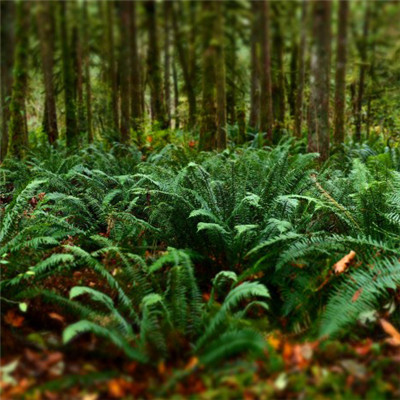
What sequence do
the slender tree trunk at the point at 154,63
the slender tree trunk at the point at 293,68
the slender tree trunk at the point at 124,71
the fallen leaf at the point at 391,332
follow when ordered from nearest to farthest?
the fallen leaf at the point at 391,332 → the slender tree trunk at the point at 124,71 → the slender tree trunk at the point at 154,63 → the slender tree trunk at the point at 293,68

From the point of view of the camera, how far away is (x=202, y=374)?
2465 millimetres

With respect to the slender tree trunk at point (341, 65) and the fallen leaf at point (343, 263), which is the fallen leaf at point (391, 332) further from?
the slender tree trunk at point (341, 65)

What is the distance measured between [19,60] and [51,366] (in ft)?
29.0

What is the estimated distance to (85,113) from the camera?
15.0m

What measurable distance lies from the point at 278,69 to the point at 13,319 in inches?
661

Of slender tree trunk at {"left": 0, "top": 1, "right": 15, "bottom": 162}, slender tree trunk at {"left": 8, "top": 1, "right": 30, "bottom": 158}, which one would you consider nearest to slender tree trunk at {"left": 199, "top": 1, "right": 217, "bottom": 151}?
slender tree trunk at {"left": 8, "top": 1, "right": 30, "bottom": 158}

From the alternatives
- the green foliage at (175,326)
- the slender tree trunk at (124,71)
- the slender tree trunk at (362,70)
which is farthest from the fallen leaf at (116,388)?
the slender tree trunk at (362,70)

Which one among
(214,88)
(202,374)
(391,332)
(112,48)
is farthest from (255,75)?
(202,374)

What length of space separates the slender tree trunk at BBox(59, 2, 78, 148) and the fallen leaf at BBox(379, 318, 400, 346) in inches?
399

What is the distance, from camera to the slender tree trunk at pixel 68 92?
40.3ft

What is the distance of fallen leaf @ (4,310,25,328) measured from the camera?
120 inches

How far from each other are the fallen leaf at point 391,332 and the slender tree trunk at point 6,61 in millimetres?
9459

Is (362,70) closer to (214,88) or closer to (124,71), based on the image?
(214,88)

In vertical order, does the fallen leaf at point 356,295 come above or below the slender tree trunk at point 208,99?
below
